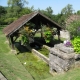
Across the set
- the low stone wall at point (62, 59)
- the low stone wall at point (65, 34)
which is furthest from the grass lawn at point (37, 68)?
the low stone wall at point (65, 34)

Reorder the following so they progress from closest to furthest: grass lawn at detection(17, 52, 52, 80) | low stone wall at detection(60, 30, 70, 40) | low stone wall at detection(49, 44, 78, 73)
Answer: low stone wall at detection(49, 44, 78, 73), grass lawn at detection(17, 52, 52, 80), low stone wall at detection(60, 30, 70, 40)

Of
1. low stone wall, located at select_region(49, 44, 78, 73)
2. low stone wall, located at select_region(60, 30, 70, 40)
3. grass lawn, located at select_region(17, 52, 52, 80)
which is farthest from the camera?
low stone wall, located at select_region(60, 30, 70, 40)

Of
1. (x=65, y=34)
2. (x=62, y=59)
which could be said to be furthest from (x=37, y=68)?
(x=65, y=34)

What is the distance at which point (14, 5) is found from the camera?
207 feet

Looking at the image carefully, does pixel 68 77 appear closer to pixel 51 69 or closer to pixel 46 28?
pixel 51 69

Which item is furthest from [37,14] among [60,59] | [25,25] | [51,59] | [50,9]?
[50,9]

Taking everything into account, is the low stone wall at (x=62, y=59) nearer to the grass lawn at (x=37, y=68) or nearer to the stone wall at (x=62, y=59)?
the stone wall at (x=62, y=59)

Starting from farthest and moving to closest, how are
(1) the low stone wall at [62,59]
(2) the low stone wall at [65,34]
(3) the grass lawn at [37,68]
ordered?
(2) the low stone wall at [65,34] → (3) the grass lawn at [37,68] → (1) the low stone wall at [62,59]

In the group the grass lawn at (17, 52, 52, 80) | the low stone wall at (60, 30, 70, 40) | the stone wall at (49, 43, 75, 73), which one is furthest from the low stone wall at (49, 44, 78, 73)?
the low stone wall at (60, 30, 70, 40)

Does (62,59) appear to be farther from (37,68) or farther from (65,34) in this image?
(65,34)

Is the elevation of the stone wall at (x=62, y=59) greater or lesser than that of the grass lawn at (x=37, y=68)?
greater

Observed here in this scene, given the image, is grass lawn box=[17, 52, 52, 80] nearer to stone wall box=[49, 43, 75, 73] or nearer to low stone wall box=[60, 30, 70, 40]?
stone wall box=[49, 43, 75, 73]

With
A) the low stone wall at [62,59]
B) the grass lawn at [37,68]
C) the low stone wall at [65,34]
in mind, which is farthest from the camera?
the low stone wall at [65,34]

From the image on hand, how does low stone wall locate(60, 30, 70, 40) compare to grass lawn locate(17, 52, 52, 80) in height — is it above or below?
above
